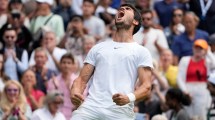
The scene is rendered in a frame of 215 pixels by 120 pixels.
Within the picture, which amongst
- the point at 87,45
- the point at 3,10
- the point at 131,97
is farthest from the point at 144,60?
the point at 3,10

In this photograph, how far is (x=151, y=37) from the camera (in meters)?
19.1

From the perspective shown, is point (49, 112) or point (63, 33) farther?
point (63, 33)

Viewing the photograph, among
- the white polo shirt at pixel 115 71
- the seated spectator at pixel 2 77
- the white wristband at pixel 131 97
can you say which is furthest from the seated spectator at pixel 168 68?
the white wristband at pixel 131 97

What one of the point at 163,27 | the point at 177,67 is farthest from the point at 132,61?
the point at 163,27

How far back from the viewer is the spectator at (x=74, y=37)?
1858 cm

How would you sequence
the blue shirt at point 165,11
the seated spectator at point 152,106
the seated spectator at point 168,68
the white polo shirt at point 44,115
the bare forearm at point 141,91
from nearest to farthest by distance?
the bare forearm at point 141,91
the white polo shirt at point 44,115
the seated spectator at point 152,106
the seated spectator at point 168,68
the blue shirt at point 165,11

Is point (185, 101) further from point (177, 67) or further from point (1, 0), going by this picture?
point (1, 0)

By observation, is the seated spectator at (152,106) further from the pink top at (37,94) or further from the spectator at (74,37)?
the spectator at (74,37)

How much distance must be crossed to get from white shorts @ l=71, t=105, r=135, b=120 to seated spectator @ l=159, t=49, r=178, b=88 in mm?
6832

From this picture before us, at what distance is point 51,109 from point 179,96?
2.32m

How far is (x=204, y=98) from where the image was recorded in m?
17.0

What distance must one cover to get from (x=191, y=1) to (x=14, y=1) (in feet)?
12.6

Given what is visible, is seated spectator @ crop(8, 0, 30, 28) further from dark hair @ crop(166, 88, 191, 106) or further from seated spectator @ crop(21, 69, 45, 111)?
dark hair @ crop(166, 88, 191, 106)

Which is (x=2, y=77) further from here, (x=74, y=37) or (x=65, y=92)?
(x=74, y=37)
